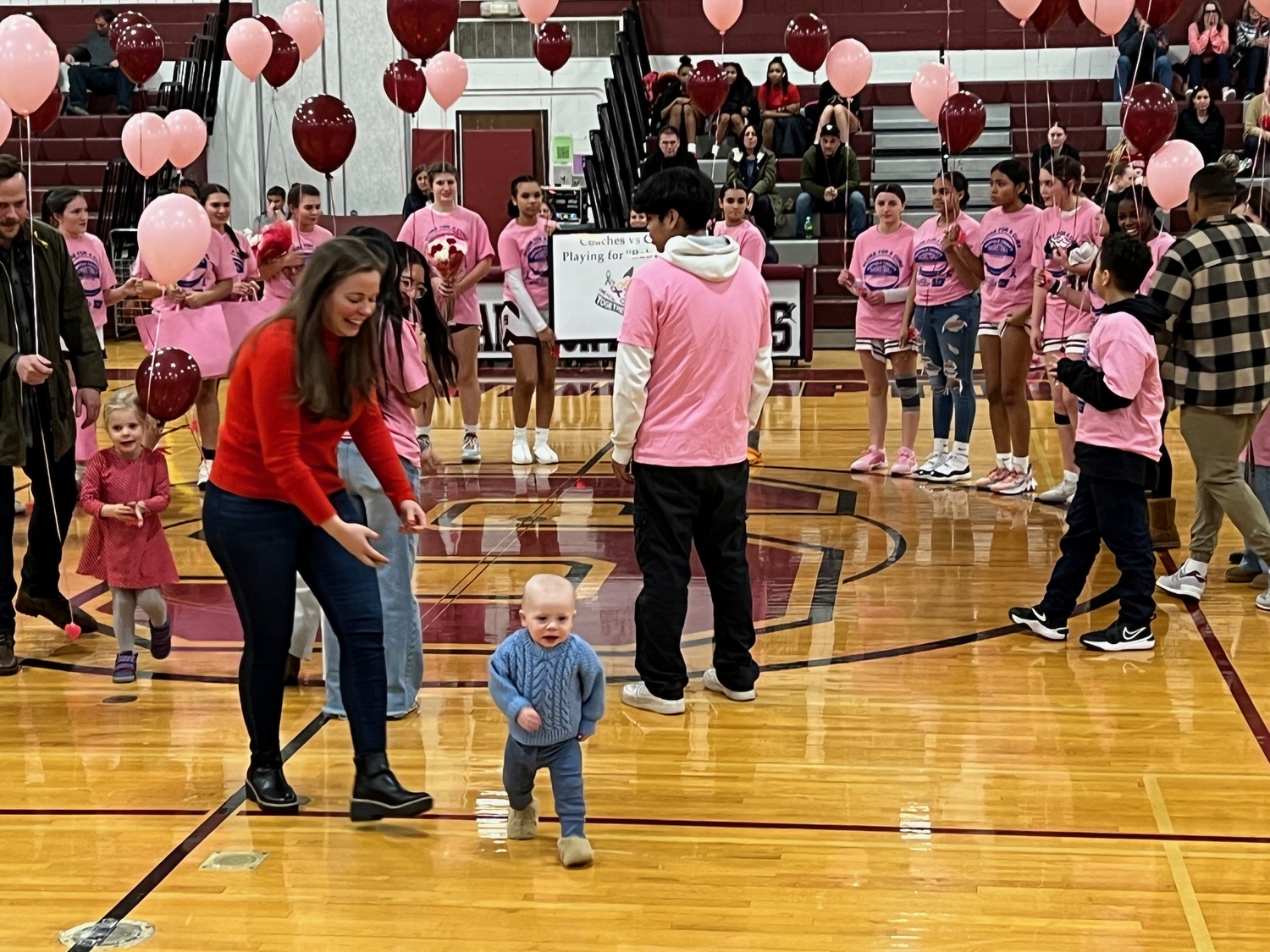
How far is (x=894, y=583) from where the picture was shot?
629cm

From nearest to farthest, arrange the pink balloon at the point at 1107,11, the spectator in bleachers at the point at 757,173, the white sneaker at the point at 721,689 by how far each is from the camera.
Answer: the white sneaker at the point at 721,689 < the pink balloon at the point at 1107,11 < the spectator in bleachers at the point at 757,173

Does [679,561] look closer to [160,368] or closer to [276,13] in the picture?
[160,368]

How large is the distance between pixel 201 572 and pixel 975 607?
3.19 metres

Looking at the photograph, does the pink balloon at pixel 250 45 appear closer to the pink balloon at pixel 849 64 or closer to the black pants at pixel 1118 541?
the pink balloon at pixel 849 64

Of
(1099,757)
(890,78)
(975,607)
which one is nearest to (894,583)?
(975,607)

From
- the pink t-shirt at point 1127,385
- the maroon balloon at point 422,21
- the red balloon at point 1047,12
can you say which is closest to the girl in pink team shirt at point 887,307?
the red balloon at point 1047,12

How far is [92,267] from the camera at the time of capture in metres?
7.64

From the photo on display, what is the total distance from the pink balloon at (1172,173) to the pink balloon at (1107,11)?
41.2 inches

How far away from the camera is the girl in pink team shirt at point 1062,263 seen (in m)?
7.18

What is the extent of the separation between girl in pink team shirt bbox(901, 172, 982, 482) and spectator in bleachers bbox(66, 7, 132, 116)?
1204cm

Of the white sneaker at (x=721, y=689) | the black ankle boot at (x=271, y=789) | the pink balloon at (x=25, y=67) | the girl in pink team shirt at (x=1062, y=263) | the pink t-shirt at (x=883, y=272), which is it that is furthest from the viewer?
the pink t-shirt at (x=883, y=272)

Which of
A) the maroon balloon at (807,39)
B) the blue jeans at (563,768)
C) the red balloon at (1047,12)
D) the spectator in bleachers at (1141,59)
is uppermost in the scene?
the spectator in bleachers at (1141,59)

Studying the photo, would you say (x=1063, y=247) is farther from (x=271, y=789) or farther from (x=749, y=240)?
(x=271, y=789)

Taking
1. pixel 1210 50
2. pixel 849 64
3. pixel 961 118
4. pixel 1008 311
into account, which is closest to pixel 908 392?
pixel 1008 311
